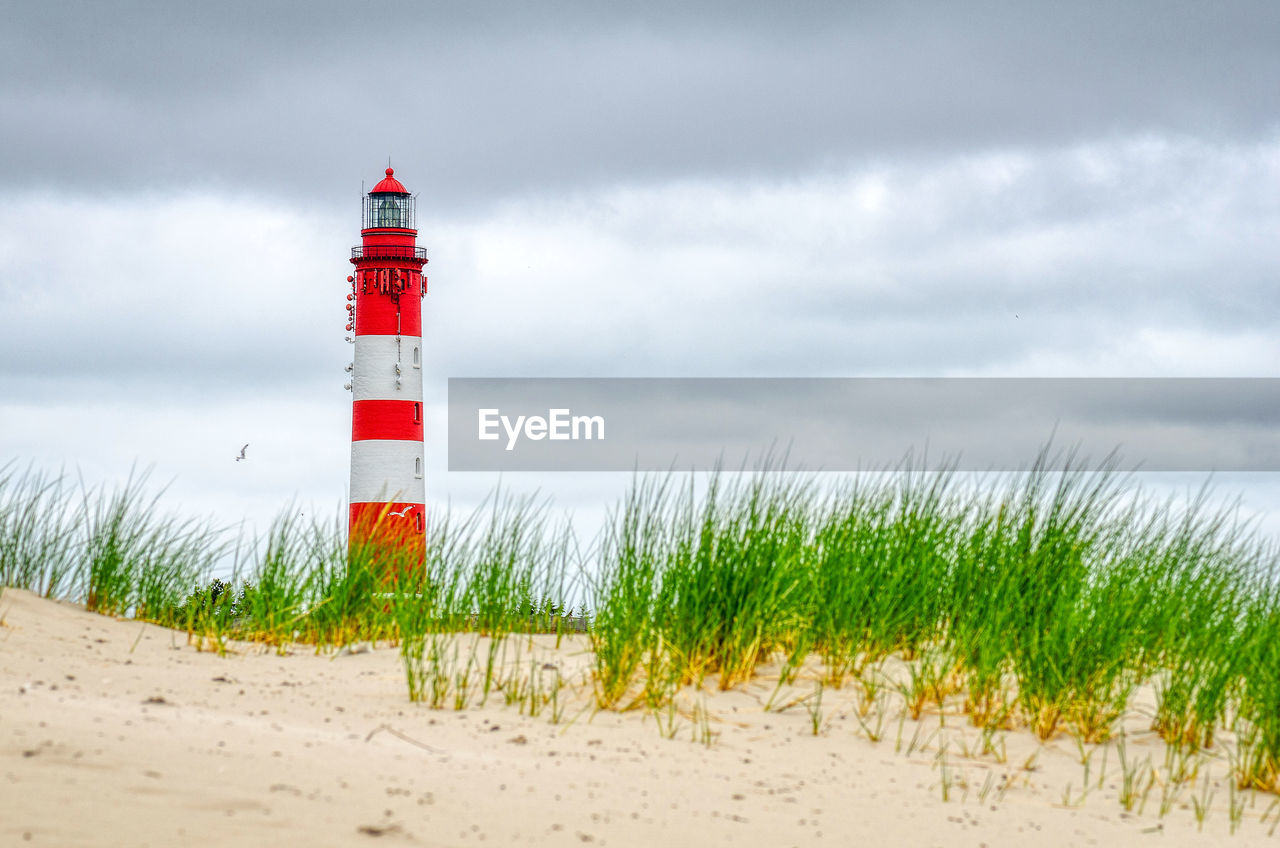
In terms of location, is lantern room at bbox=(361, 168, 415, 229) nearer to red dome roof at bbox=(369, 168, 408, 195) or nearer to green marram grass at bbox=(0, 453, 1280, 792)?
red dome roof at bbox=(369, 168, 408, 195)

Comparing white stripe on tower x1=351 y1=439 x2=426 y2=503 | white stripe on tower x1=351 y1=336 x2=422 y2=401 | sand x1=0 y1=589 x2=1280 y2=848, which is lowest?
sand x1=0 y1=589 x2=1280 y2=848

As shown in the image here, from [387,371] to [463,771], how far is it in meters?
18.4

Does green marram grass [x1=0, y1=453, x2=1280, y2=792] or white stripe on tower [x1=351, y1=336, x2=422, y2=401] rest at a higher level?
white stripe on tower [x1=351, y1=336, x2=422, y2=401]

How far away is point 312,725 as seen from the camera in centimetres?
452

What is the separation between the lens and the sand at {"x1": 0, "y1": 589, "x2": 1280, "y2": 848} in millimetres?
3363

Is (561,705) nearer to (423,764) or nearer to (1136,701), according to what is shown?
(423,764)

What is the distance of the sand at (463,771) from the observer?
3.36m

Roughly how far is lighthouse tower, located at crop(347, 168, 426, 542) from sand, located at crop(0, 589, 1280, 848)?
15.7 meters

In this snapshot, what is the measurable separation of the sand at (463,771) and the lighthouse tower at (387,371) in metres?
15.7

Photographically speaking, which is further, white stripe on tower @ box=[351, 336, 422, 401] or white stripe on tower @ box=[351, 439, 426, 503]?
white stripe on tower @ box=[351, 336, 422, 401]

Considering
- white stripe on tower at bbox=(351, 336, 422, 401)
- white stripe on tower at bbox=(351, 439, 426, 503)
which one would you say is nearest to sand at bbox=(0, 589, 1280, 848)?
white stripe on tower at bbox=(351, 439, 426, 503)

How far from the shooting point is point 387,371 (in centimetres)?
2197

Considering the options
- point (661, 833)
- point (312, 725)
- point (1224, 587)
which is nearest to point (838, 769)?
point (661, 833)

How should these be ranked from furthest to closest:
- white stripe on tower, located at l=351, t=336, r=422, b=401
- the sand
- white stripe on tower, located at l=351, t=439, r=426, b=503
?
white stripe on tower, located at l=351, t=336, r=422, b=401 < white stripe on tower, located at l=351, t=439, r=426, b=503 < the sand
